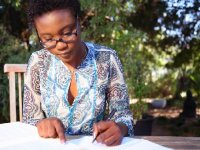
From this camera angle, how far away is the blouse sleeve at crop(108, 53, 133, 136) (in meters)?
1.30

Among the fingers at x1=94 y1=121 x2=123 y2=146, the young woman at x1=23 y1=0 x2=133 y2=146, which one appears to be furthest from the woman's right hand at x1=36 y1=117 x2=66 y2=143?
the fingers at x1=94 y1=121 x2=123 y2=146

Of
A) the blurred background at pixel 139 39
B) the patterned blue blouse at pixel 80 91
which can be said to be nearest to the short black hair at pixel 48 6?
the patterned blue blouse at pixel 80 91

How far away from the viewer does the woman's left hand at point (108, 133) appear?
111 cm

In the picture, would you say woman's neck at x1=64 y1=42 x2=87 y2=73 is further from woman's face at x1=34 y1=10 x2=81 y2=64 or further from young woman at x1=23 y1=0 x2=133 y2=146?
woman's face at x1=34 y1=10 x2=81 y2=64

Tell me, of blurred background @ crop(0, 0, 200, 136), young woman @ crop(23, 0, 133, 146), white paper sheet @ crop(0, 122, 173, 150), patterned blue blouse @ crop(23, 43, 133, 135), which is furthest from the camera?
blurred background @ crop(0, 0, 200, 136)

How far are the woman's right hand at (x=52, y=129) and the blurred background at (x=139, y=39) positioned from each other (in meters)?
2.18

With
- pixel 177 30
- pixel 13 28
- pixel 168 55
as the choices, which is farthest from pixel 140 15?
pixel 13 28

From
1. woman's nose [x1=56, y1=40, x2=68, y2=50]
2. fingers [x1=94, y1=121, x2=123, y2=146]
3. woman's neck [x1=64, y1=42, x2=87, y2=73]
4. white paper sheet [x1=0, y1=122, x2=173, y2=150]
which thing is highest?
woman's nose [x1=56, y1=40, x2=68, y2=50]

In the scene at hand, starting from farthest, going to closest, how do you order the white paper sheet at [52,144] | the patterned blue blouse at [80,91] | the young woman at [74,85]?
the patterned blue blouse at [80,91] < the young woman at [74,85] < the white paper sheet at [52,144]

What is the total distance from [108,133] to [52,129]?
17cm

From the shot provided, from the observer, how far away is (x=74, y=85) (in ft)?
4.30

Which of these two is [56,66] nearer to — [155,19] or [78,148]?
[78,148]

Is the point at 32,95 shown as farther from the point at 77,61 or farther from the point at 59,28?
the point at 59,28

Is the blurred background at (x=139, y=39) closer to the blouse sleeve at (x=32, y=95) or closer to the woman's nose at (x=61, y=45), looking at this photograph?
the blouse sleeve at (x=32, y=95)
